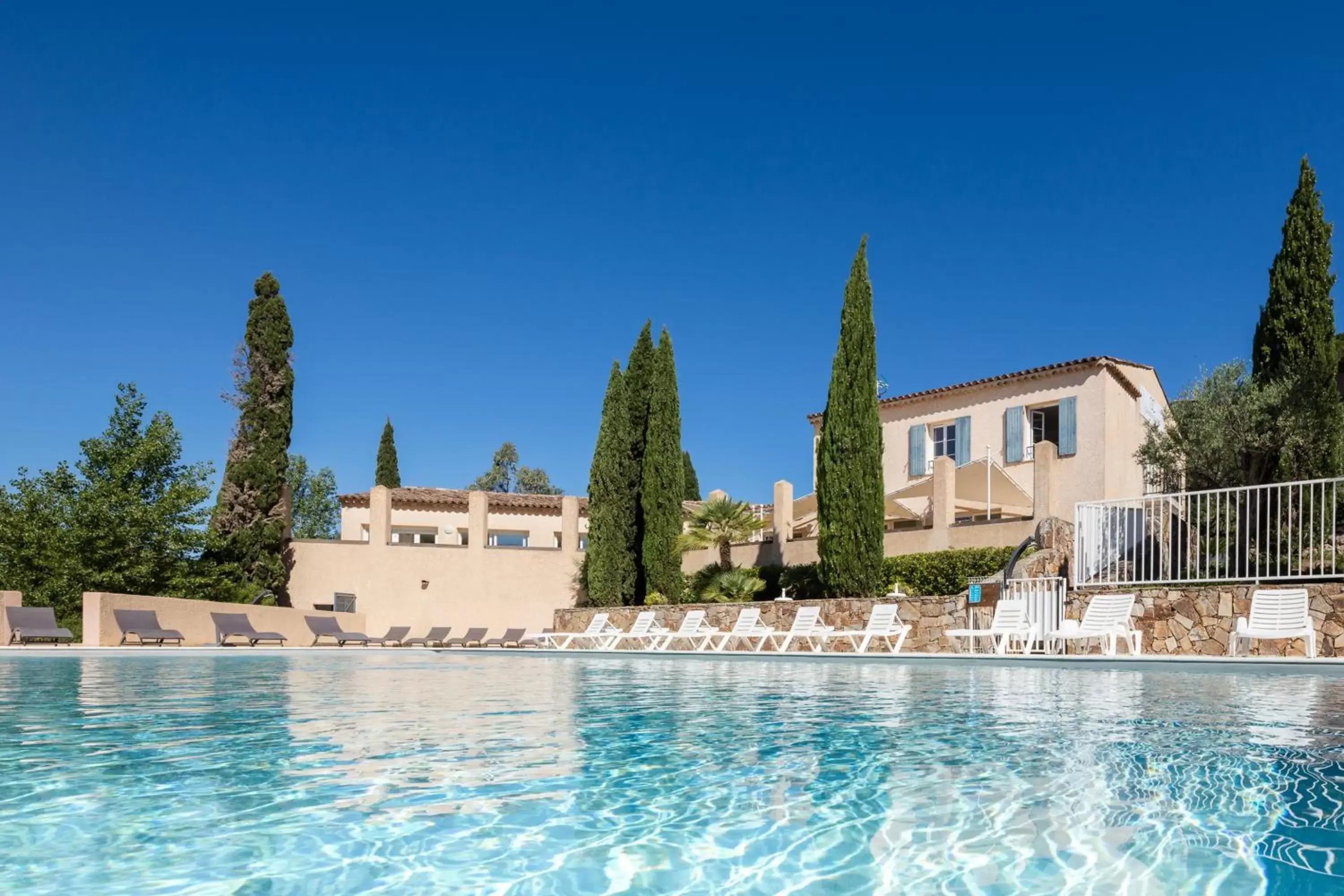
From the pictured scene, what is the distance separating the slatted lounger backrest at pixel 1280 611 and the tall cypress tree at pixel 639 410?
50.6 feet

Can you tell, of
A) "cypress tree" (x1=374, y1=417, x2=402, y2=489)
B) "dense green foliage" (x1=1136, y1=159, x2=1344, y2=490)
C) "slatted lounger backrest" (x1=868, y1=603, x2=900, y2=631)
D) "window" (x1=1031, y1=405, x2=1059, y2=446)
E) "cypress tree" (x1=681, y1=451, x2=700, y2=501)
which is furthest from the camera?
"cypress tree" (x1=681, y1=451, x2=700, y2=501)

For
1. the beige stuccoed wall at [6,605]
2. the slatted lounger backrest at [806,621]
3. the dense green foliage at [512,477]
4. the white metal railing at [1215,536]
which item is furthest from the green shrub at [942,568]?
the dense green foliage at [512,477]

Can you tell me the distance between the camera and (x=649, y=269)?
3519cm

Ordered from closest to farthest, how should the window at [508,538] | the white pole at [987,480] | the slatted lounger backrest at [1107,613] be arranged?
the slatted lounger backrest at [1107,613], the white pole at [987,480], the window at [508,538]

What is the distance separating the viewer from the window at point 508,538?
120 ft

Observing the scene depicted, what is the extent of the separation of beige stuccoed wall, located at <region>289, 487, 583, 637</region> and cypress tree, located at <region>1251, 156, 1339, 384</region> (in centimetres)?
1801

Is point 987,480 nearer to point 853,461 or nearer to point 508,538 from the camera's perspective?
point 853,461

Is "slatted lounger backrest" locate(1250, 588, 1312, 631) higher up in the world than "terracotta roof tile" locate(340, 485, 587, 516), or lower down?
lower down

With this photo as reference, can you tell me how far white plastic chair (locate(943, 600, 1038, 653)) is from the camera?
14.7m

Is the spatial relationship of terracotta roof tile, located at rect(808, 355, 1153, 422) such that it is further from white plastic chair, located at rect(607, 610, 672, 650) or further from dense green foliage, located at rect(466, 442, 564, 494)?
dense green foliage, located at rect(466, 442, 564, 494)

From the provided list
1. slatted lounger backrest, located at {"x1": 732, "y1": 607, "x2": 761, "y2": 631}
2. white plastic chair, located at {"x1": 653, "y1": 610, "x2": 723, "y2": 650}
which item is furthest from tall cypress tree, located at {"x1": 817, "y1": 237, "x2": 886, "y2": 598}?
white plastic chair, located at {"x1": 653, "y1": 610, "x2": 723, "y2": 650}

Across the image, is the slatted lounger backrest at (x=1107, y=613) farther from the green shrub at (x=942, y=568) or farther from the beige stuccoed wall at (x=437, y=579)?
Answer: the beige stuccoed wall at (x=437, y=579)

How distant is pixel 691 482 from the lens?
44969 mm

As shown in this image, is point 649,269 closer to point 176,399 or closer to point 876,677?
point 176,399
